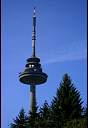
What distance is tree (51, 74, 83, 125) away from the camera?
70500 mm

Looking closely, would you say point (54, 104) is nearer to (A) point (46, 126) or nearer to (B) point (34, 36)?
(A) point (46, 126)

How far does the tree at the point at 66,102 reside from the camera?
7050 cm

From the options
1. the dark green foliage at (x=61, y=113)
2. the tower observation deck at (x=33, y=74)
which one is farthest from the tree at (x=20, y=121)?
the tower observation deck at (x=33, y=74)

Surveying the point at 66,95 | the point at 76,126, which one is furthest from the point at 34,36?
the point at 76,126

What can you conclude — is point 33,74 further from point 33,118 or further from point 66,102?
point 33,118

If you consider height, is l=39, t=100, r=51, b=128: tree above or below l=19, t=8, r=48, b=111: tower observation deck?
below

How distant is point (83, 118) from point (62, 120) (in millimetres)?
3849

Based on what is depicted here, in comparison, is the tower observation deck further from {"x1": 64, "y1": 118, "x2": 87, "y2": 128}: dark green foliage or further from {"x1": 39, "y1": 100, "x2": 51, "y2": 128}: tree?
{"x1": 64, "y1": 118, "x2": 87, "y2": 128}: dark green foliage

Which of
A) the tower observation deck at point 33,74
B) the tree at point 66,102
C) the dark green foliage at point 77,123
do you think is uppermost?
the tower observation deck at point 33,74

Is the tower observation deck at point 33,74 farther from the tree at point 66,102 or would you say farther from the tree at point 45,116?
the tree at point 45,116

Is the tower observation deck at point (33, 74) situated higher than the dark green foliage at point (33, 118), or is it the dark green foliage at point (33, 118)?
the tower observation deck at point (33, 74)

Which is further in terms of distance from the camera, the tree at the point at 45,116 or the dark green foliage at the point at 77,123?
the tree at the point at 45,116

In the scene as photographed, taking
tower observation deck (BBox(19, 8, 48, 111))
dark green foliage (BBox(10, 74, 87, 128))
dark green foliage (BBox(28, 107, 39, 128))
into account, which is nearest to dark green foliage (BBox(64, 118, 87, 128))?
dark green foliage (BBox(10, 74, 87, 128))

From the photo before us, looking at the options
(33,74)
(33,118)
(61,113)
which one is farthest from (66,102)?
(33,74)
